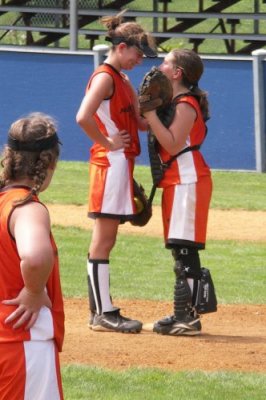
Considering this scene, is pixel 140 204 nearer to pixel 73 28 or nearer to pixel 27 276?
pixel 27 276

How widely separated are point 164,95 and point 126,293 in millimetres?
2350

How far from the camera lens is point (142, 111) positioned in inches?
287

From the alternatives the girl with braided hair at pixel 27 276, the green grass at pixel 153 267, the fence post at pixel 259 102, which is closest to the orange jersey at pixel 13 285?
the girl with braided hair at pixel 27 276

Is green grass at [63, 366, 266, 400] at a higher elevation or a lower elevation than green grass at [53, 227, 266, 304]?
higher

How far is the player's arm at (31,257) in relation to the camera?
375 cm

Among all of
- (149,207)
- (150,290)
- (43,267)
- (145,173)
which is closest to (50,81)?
(145,173)

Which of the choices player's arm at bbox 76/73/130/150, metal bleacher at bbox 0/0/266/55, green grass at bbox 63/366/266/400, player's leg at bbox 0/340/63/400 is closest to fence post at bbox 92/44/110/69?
metal bleacher at bbox 0/0/266/55

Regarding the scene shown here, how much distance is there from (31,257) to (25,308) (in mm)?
252

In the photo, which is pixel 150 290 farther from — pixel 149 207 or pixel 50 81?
pixel 50 81

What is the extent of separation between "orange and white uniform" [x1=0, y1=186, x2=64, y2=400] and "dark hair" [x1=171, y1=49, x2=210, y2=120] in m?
3.53

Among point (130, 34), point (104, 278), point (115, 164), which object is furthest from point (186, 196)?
point (130, 34)

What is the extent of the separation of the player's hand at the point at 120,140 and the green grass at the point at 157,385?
154 centimetres

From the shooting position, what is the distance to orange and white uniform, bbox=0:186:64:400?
12.7ft

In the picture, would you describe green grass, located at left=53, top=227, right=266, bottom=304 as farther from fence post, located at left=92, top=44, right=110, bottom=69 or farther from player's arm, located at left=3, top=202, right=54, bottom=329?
fence post, located at left=92, top=44, right=110, bottom=69
